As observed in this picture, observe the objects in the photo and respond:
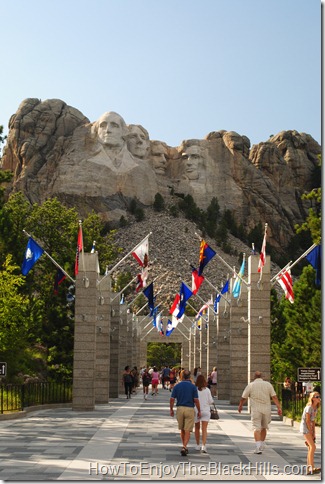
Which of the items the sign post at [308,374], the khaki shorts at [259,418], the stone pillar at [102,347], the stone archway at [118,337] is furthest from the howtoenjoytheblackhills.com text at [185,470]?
the stone pillar at [102,347]

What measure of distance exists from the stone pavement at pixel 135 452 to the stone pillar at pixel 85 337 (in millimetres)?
3814

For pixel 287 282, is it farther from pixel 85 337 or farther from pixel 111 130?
pixel 111 130

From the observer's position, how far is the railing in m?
27.1

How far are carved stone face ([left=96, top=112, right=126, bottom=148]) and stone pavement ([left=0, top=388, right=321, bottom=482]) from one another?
107892 mm

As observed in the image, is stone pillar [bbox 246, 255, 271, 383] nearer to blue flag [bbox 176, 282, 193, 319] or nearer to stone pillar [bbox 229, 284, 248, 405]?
stone pillar [bbox 229, 284, 248, 405]

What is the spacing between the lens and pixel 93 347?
30438mm

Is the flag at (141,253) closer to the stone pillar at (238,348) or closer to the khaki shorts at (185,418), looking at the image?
the stone pillar at (238,348)

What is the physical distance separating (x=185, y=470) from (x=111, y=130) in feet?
398

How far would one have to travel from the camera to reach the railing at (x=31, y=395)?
27106 mm

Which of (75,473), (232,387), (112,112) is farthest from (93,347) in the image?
(112,112)

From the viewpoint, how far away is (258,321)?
99.9 ft

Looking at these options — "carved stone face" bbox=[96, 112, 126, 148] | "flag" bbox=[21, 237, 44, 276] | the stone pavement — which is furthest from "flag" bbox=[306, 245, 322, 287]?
"carved stone face" bbox=[96, 112, 126, 148]

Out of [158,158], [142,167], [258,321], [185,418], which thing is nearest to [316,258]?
[258,321]

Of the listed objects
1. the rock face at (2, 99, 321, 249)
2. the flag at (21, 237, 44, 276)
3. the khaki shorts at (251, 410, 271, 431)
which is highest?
the rock face at (2, 99, 321, 249)
